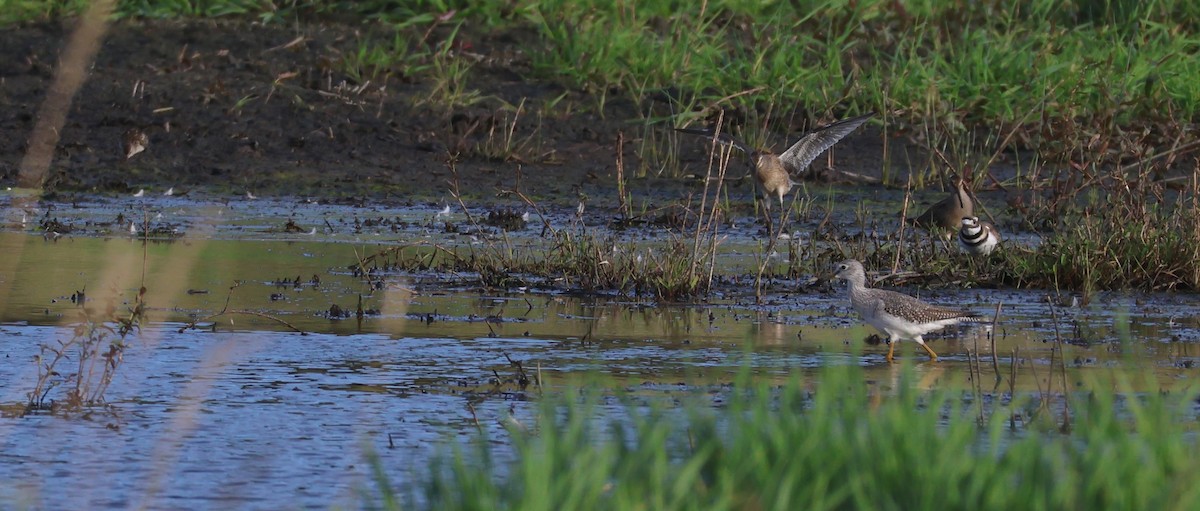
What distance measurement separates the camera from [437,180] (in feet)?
50.8

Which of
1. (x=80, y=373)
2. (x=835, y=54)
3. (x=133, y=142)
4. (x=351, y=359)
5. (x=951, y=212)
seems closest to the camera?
(x=80, y=373)

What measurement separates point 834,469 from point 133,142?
39.8ft

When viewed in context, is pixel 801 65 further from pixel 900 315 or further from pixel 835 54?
pixel 900 315

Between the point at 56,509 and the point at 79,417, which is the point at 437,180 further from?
the point at 56,509

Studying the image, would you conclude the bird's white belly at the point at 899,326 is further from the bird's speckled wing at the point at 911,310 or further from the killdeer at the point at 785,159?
the killdeer at the point at 785,159

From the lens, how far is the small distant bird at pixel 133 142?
15828 mm

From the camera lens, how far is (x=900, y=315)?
8242 millimetres

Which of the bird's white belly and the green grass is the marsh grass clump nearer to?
the bird's white belly

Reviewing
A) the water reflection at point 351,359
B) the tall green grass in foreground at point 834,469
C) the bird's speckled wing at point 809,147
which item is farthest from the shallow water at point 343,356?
the bird's speckled wing at point 809,147

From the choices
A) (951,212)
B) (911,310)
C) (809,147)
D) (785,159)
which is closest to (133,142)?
(785,159)


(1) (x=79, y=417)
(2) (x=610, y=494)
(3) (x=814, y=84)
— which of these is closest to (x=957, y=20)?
(3) (x=814, y=84)

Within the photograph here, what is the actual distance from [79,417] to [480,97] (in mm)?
10196

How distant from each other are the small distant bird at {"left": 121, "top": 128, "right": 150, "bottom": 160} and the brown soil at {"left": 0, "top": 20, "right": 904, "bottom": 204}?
3.1 inches

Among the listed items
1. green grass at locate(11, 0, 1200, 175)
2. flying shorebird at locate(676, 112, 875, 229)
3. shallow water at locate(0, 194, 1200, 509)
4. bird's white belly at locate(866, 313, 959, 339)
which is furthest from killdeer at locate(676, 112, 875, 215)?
bird's white belly at locate(866, 313, 959, 339)
